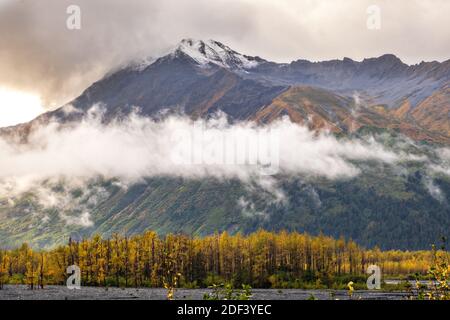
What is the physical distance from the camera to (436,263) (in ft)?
74.4
